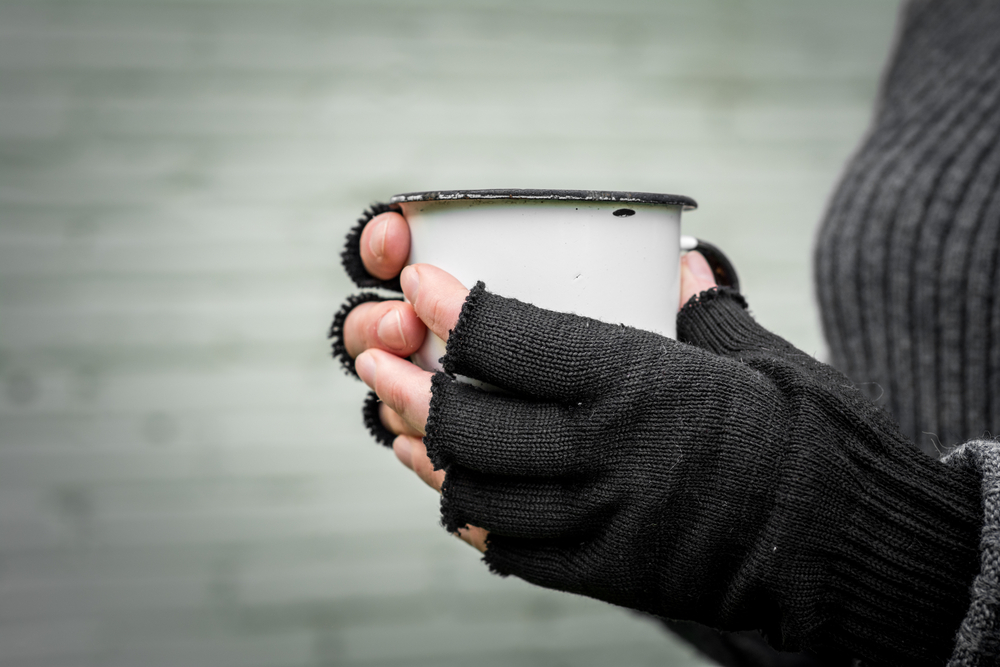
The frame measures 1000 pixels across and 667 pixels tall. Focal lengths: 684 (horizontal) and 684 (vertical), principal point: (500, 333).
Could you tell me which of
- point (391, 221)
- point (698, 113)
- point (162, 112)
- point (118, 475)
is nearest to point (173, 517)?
point (118, 475)

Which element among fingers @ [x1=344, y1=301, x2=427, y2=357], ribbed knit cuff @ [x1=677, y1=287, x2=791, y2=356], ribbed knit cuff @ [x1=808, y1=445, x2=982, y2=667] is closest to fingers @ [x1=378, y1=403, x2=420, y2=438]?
fingers @ [x1=344, y1=301, x2=427, y2=357]

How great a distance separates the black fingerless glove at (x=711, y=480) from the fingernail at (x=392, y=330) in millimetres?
79

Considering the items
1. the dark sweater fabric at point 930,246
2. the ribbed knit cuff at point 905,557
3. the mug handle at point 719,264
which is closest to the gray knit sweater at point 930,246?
the dark sweater fabric at point 930,246

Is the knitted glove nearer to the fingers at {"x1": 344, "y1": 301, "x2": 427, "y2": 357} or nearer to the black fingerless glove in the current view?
the fingers at {"x1": 344, "y1": 301, "x2": 427, "y2": 357}

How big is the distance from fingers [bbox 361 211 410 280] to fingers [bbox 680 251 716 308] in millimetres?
367

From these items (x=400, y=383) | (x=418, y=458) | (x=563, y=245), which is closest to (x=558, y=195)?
(x=563, y=245)

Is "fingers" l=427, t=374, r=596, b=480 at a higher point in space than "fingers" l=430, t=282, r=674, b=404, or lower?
lower

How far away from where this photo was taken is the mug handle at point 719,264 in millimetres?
895

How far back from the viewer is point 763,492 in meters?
0.62

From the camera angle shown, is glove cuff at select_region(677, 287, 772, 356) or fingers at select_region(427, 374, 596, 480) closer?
fingers at select_region(427, 374, 596, 480)

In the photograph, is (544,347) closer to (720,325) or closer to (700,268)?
(720,325)

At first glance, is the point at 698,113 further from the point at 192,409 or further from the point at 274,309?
the point at 192,409

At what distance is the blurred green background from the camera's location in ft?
7.11

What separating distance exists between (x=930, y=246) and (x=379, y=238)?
907mm
